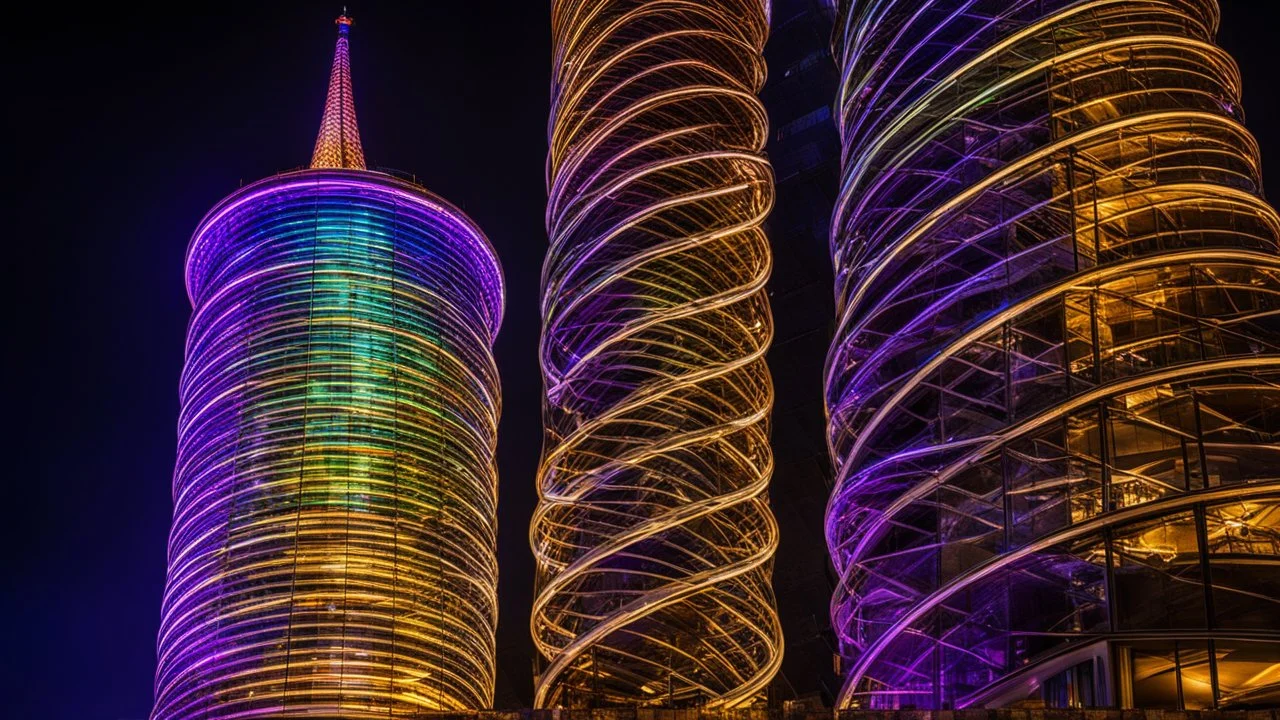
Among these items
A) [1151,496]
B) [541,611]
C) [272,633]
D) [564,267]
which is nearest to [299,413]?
[272,633]

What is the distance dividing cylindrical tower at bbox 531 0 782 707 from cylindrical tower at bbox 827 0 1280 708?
6.82 metres

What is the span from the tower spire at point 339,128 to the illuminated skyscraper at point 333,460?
29.5 feet

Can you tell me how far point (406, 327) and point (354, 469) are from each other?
9.09 m

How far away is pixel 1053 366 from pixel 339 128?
200 feet

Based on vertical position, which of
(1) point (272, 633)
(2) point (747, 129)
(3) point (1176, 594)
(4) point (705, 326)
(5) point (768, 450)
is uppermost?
(2) point (747, 129)

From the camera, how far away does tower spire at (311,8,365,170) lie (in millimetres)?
105125

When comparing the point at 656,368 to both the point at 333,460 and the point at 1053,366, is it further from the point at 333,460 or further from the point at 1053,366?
the point at 1053,366

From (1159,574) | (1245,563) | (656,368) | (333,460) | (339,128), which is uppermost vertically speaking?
(339,128)

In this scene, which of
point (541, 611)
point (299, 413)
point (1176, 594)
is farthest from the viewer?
point (299, 413)

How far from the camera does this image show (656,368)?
255 feet

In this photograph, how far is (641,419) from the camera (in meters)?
74.2

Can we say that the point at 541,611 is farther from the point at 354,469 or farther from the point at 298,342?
the point at 298,342

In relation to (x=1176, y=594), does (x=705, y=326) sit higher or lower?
higher

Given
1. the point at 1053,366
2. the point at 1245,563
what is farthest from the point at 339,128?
the point at 1245,563
